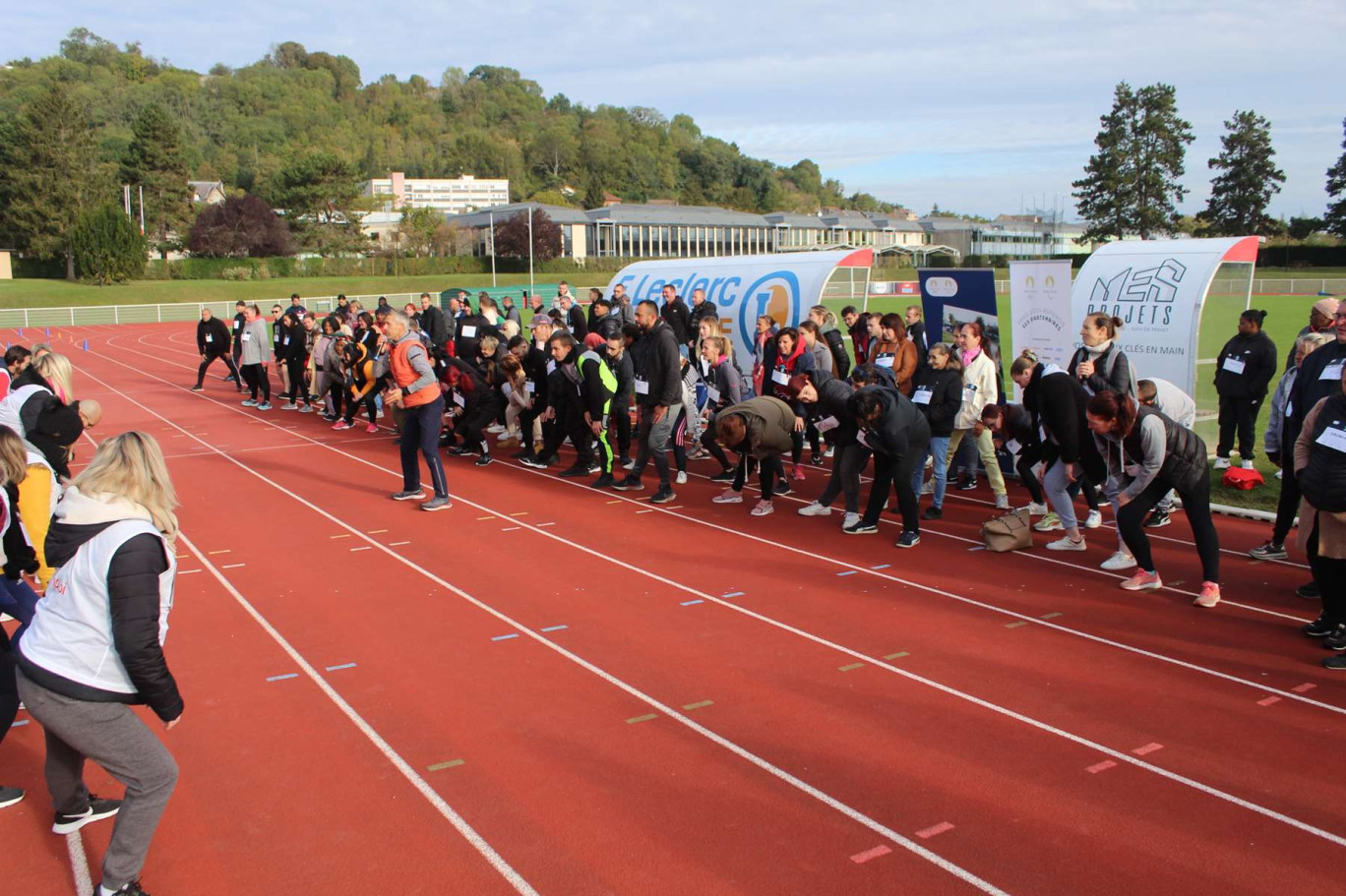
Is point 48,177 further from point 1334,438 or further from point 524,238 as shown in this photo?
point 1334,438

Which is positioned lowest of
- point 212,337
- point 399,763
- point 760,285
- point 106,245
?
point 399,763

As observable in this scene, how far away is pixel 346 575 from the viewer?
335 inches

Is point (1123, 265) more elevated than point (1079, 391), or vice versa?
point (1123, 265)

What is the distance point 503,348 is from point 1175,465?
9.62m

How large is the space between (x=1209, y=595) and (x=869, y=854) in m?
4.28

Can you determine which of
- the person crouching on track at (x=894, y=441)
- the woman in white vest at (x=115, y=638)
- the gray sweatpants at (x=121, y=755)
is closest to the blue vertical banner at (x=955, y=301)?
the person crouching on track at (x=894, y=441)

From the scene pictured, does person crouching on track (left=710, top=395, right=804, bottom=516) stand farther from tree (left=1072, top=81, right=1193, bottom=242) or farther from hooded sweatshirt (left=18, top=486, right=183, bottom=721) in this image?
tree (left=1072, top=81, right=1193, bottom=242)

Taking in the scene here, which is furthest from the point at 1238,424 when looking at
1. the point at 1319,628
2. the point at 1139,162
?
the point at 1139,162

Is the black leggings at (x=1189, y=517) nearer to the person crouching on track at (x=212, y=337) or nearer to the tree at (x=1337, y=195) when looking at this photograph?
the person crouching on track at (x=212, y=337)

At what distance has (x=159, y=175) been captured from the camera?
7194 centimetres

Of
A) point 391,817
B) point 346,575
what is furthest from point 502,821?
point 346,575

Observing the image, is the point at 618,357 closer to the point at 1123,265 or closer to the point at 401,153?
the point at 1123,265

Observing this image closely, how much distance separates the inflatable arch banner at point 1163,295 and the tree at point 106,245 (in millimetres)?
60293

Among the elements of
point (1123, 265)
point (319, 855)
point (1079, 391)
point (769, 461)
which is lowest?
point (319, 855)
